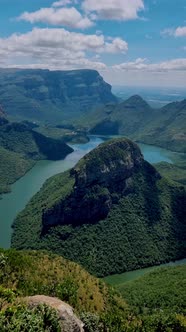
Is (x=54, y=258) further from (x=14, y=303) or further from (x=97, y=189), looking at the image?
(x=97, y=189)

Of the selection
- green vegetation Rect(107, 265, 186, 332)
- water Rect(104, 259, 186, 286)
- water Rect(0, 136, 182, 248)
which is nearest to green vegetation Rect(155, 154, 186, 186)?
water Rect(0, 136, 182, 248)

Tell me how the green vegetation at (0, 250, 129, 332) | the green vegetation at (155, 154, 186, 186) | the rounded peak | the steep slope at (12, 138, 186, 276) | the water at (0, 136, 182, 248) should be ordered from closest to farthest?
the green vegetation at (0, 250, 129, 332), the steep slope at (12, 138, 186, 276), the rounded peak, the water at (0, 136, 182, 248), the green vegetation at (155, 154, 186, 186)

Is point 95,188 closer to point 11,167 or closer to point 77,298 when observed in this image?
point 77,298

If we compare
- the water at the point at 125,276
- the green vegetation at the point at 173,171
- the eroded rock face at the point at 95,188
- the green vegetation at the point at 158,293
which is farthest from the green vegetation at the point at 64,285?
the green vegetation at the point at 173,171

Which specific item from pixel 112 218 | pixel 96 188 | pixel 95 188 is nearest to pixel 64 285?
pixel 112 218

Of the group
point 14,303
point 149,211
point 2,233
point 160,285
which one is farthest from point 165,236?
point 14,303

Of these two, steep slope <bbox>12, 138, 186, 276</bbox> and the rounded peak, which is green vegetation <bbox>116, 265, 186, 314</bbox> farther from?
the rounded peak

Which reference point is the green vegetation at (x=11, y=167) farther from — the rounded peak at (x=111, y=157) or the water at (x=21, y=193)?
the rounded peak at (x=111, y=157)
